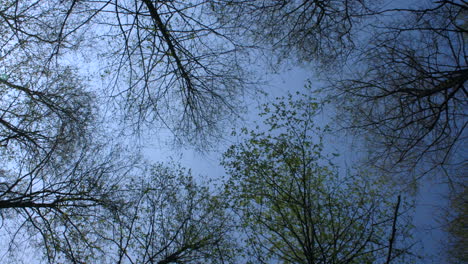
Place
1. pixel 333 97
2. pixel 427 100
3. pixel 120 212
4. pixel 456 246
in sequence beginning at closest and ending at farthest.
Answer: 1. pixel 427 100
2. pixel 333 97
3. pixel 120 212
4. pixel 456 246

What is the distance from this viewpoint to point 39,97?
7.66 m

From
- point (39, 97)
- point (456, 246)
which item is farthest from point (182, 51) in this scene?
point (456, 246)

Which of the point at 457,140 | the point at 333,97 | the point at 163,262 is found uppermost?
the point at 333,97

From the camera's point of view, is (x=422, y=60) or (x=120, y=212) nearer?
(x=422, y=60)

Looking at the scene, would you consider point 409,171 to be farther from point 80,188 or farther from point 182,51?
point 80,188

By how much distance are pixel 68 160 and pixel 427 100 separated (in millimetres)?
9263

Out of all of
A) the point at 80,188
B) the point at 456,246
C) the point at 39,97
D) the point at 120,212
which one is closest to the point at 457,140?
the point at 456,246

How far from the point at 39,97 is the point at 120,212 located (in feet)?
12.9

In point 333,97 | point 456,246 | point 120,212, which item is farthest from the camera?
point 456,246

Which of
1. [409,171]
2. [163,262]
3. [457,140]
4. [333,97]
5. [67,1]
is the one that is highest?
[67,1]

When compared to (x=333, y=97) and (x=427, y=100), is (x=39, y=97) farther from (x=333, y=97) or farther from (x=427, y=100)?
(x=427, y=100)

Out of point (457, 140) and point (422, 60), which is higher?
point (422, 60)

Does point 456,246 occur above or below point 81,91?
below

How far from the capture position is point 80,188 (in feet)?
25.2
